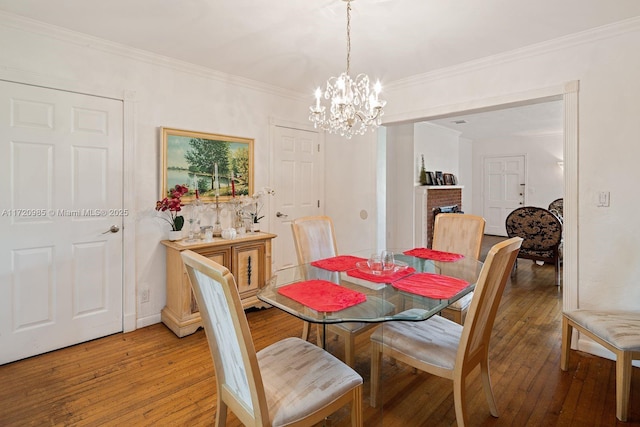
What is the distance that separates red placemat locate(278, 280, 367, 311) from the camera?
1627 mm

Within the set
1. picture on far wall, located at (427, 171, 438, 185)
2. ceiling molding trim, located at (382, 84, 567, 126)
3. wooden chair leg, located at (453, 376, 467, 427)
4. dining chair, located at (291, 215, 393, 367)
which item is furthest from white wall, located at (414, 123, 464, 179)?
wooden chair leg, located at (453, 376, 467, 427)

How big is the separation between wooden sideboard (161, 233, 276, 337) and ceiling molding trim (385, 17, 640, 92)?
229 cm

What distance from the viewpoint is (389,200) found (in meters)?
5.73

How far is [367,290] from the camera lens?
74.0 inches

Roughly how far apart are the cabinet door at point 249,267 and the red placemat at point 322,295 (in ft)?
4.42

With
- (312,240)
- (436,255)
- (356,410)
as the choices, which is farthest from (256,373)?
(436,255)

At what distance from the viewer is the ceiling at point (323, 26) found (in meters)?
2.12

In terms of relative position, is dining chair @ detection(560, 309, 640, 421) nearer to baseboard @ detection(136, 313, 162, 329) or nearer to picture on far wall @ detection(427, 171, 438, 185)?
baseboard @ detection(136, 313, 162, 329)

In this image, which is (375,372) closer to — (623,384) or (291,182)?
(623,384)

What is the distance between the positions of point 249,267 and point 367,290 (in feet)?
5.50

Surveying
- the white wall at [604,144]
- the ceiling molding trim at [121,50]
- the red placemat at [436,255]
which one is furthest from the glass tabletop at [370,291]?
the ceiling molding trim at [121,50]

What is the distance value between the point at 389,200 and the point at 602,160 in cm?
342

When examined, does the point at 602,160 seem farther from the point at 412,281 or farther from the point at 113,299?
the point at 113,299

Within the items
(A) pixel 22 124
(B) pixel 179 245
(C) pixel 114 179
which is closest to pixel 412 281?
(B) pixel 179 245
